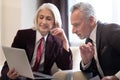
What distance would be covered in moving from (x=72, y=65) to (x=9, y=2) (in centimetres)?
121

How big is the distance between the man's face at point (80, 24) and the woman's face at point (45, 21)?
44 cm

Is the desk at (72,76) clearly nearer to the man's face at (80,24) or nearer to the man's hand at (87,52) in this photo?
the man's hand at (87,52)

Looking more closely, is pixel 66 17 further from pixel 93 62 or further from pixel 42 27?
pixel 93 62

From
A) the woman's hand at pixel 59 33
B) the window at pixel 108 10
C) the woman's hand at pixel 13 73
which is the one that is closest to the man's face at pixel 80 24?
the woman's hand at pixel 59 33

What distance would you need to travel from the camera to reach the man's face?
189 cm

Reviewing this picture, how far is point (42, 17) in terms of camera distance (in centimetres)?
232

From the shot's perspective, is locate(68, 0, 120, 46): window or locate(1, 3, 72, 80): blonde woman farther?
locate(68, 0, 120, 46): window

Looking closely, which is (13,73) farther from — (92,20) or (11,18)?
(11,18)

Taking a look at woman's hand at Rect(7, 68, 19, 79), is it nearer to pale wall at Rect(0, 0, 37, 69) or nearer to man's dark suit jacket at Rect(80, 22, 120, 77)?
man's dark suit jacket at Rect(80, 22, 120, 77)

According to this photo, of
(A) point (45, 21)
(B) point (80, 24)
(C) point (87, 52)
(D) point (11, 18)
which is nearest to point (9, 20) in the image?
(D) point (11, 18)

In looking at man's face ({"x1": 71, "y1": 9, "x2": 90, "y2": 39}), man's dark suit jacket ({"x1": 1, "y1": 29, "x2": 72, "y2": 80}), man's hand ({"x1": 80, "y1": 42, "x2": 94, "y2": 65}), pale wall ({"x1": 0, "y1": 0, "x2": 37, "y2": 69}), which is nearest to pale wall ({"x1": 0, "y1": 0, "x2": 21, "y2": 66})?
pale wall ({"x1": 0, "y1": 0, "x2": 37, "y2": 69})

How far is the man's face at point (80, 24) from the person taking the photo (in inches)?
74.4

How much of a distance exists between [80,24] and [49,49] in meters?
0.52

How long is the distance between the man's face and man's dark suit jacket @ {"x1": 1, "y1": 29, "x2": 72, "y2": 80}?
46 centimetres
